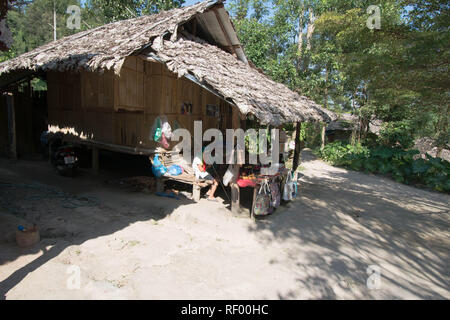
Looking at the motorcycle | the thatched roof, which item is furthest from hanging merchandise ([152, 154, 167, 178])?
the motorcycle

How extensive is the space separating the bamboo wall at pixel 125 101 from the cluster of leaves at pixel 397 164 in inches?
394

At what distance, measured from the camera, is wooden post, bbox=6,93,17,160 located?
941 centimetres

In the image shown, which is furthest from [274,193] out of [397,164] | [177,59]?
[397,164]

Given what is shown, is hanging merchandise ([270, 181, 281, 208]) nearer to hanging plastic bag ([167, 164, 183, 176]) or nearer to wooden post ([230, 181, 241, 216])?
wooden post ([230, 181, 241, 216])

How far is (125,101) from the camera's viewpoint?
277 inches

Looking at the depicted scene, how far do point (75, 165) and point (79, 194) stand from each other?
1.87 metres

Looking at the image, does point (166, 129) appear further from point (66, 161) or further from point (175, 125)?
point (66, 161)

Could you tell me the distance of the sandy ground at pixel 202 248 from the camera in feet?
12.0

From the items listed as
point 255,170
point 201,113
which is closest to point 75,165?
point 201,113

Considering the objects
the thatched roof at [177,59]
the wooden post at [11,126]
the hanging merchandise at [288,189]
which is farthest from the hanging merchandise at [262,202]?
the wooden post at [11,126]

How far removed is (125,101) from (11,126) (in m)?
5.55

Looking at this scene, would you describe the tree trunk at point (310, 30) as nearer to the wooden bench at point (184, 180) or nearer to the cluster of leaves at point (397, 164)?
the cluster of leaves at point (397, 164)

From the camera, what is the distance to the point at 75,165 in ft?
27.7

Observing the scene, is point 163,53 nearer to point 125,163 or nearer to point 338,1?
point 125,163
